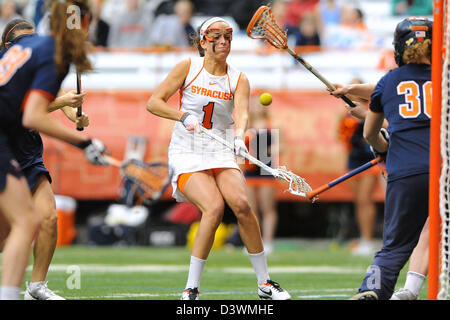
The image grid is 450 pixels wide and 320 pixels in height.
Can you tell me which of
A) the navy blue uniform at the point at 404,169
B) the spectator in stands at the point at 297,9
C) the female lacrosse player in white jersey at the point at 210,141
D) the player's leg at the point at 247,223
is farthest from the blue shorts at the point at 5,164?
the spectator in stands at the point at 297,9

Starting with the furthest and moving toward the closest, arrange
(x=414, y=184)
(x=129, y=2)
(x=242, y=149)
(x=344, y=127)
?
(x=129, y=2)
(x=344, y=127)
(x=242, y=149)
(x=414, y=184)

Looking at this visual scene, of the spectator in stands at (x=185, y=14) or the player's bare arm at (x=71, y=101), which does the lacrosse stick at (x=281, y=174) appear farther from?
the spectator in stands at (x=185, y=14)

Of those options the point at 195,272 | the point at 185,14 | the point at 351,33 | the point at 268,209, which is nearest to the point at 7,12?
the point at 185,14

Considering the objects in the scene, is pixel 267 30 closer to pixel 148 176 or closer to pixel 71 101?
pixel 71 101

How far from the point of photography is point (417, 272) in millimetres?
6281

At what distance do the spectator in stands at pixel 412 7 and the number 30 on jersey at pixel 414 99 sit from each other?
11149mm

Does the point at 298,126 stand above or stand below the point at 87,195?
above

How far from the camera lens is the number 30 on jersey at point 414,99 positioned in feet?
19.6

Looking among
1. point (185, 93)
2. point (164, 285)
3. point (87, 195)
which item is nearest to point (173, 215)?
point (87, 195)

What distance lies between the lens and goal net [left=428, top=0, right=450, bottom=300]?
5363 mm

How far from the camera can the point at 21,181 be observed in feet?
16.8

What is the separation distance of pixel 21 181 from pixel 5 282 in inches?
22.5

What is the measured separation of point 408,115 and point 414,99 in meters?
0.11
